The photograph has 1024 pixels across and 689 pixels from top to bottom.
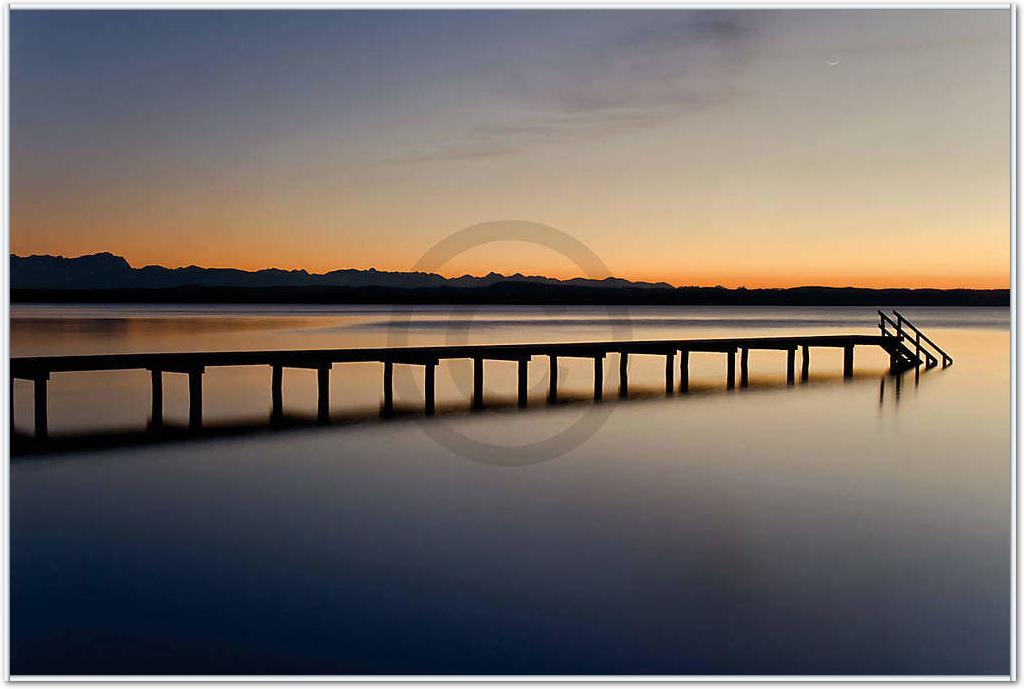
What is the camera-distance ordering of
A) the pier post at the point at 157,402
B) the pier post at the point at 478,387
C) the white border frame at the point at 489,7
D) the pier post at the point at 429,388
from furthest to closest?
1. the pier post at the point at 478,387
2. the pier post at the point at 429,388
3. the pier post at the point at 157,402
4. the white border frame at the point at 489,7

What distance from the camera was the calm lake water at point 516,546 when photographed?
5.98 meters

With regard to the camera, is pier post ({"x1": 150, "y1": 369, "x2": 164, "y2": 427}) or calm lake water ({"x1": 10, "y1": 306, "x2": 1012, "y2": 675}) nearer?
calm lake water ({"x1": 10, "y1": 306, "x2": 1012, "y2": 675})

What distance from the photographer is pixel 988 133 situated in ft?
57.3

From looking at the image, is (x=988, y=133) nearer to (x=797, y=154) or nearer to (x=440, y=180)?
(x=797, y=154)

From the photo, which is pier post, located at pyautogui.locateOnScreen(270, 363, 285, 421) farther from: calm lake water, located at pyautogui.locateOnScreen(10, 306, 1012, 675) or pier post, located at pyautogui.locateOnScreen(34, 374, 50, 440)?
pier post, located at pyautogui.locateOnScreen(34, 374, 50, 440)

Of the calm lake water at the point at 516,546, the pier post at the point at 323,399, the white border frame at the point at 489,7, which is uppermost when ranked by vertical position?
the white border frame at the point at 489,7

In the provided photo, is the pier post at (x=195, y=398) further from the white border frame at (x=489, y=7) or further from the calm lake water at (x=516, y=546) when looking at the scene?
the white border frame at (x=489, y=7)

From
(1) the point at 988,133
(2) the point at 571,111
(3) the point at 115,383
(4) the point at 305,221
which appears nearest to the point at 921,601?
(1) the point at 988,133

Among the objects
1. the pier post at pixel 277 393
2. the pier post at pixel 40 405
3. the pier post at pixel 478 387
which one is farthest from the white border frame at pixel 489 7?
the pier post at pixel 478 387

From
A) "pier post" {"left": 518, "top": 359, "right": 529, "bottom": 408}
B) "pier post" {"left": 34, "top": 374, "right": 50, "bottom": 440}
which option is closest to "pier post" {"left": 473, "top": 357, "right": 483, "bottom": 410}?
"pier post" {"left": 518, "top": 359, "right": 529, "bottom": 408}

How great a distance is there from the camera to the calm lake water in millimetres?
5984

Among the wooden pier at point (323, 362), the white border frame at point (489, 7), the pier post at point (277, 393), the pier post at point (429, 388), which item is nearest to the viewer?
the white border frame at point (489, 7)

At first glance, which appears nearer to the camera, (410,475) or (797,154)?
(410,475)

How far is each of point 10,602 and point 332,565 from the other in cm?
214
